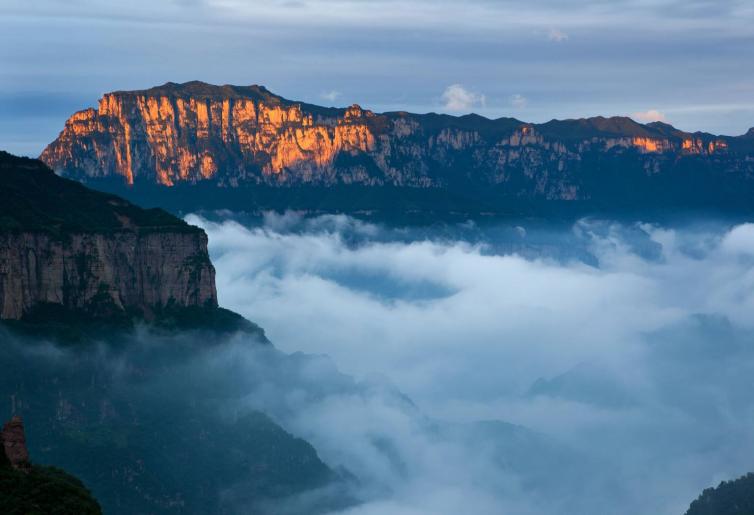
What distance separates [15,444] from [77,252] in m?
88.1

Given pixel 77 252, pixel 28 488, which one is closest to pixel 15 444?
pixel 28 488

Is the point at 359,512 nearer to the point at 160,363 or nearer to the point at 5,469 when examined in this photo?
the point at 160,363

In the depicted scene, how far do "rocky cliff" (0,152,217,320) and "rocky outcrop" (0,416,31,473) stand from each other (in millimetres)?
78967

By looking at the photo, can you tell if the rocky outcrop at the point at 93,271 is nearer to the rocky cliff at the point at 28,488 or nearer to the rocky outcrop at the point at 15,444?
the rocky outcrop at the point at 15,444

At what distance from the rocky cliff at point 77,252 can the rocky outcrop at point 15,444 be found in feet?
259

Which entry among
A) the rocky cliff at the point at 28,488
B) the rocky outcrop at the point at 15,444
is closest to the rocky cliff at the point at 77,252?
the rocky outcrop at the point at 15,444

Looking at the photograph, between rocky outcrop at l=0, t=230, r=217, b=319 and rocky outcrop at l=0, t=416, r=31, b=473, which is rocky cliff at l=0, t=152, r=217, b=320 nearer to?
rocky outcrop at l=0, t=230, r=217, b=319

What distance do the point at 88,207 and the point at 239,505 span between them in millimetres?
41183

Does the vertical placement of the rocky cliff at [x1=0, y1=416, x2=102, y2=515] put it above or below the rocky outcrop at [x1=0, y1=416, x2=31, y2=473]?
below

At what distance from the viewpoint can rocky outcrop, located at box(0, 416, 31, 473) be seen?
94.7 metres

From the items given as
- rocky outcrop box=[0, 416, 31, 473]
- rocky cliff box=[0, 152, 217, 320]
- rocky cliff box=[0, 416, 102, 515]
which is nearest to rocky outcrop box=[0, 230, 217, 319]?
rocky cliff box=[0, 152, 217, 320]

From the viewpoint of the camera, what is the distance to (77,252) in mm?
182625

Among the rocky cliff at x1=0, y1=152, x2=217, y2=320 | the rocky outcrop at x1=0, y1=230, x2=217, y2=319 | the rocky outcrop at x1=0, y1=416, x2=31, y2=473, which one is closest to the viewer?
the rocky outcrop at x1=0, y1=416, x2=31, y2=473

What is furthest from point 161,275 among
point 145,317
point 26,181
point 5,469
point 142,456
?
point 5,469
